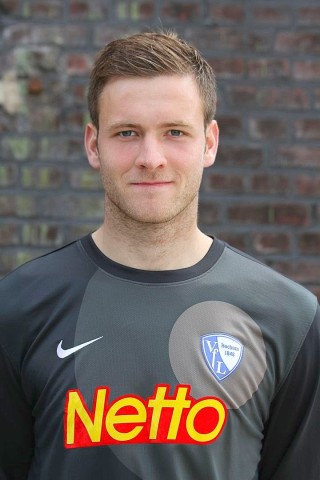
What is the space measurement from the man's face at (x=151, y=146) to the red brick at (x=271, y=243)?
5.12ft

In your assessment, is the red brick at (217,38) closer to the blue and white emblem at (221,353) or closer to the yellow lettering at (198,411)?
the blue and white emblem at (221,353)

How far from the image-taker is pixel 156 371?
2.20 meters

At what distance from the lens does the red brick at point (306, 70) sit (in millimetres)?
3828

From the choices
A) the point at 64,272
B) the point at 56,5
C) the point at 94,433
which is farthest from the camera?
the point at 56,5

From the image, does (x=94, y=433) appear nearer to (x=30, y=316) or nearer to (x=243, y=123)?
(x=30, y=316)

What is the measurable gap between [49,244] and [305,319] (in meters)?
1.72

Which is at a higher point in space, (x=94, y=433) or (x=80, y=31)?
(x=80, y=31)

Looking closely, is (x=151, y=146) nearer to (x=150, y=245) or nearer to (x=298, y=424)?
(x=150, y=245)

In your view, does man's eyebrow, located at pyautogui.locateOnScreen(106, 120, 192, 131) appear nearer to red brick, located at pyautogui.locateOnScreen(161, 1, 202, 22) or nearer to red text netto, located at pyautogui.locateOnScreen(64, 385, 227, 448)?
red text netto, located at pyautogui.locateOnScreen(64, 385, 227, 448)

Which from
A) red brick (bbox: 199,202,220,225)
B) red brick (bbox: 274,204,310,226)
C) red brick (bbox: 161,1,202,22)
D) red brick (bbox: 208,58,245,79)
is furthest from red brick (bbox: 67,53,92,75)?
red brick (bbox: 274,204,310,226)

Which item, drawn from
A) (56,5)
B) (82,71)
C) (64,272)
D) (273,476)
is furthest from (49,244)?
(273,476)

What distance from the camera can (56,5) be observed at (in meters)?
3.79

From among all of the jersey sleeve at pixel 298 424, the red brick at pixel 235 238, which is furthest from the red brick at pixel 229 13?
the jersey sleeve at pixel 298 424

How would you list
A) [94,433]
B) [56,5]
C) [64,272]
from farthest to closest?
[56,5], [64,272], [94,433]
